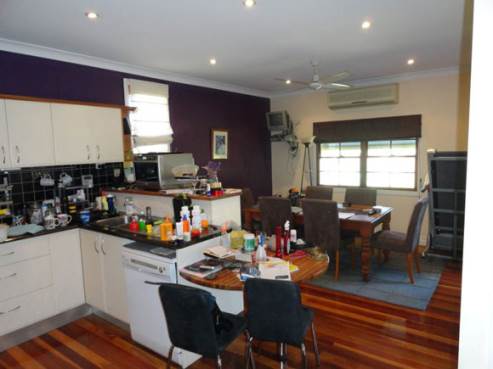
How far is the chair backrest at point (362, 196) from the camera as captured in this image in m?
4.94

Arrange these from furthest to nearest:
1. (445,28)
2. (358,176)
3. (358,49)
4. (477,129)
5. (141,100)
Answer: (358,176)
(141,100)
(358,49)
(445,28)
(477,129)

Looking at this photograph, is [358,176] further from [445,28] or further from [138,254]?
[138,254]

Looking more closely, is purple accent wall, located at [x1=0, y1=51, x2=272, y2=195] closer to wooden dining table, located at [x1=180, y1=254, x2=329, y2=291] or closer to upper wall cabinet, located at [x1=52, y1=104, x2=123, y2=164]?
upper wall cabinet, located at [x1=52, y1=104, x2=123, y2=164]

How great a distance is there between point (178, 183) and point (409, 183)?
3968mm

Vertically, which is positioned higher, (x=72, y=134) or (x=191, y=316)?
(x=72, y=134)

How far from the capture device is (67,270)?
3.19 m

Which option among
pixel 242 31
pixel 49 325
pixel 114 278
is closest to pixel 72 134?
pixel 114 278

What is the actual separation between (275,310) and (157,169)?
6.72 feet

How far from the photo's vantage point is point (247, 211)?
191 inches

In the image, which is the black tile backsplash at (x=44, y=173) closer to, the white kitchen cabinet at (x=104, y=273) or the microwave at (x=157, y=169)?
the microwave at (x=157, y=169)

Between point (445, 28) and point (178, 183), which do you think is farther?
point (178, 183)

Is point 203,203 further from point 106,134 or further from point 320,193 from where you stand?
point 320,193

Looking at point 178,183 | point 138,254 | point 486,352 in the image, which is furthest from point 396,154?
point 486,352

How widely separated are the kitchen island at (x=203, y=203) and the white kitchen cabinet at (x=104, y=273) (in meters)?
0.54
